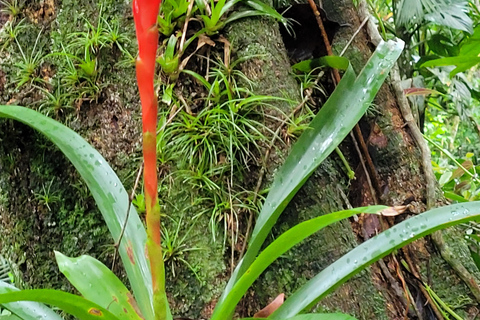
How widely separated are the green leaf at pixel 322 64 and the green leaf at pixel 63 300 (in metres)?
0.75

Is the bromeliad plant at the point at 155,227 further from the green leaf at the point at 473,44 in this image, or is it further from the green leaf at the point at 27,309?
the green leaf at the point at 473,44

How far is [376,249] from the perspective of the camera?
25.5 inches

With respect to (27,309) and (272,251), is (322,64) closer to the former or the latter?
(272,251)

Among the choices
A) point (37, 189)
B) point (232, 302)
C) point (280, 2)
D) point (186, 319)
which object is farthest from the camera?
point (280, 2)

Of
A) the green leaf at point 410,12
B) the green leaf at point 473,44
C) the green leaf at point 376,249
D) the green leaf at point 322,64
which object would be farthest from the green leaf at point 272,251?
the green leaf at point 473,44

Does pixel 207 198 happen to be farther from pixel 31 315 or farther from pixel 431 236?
pixel 431 236

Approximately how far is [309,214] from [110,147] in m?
0.49

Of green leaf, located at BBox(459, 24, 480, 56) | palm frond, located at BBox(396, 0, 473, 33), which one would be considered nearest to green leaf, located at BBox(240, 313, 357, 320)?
palm frond, located at BBox(396, 0, 473, 33)

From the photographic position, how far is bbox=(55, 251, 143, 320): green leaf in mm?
643


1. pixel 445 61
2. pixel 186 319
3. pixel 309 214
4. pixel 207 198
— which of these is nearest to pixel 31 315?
pixel 186 319

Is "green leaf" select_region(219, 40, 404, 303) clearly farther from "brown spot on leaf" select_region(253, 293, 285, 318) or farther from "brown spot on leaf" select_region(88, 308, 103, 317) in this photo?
"brown spot on leaf" select_region(88, 308, 103, 317)

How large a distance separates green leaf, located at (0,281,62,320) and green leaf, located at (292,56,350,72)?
0.79 meters

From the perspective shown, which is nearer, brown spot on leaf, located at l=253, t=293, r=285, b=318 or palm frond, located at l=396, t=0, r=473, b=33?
brown spot on leaf, located at l=253, t=293, r=285, b=318

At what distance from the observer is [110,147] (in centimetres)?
93
